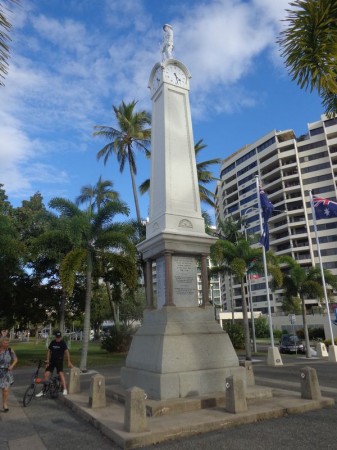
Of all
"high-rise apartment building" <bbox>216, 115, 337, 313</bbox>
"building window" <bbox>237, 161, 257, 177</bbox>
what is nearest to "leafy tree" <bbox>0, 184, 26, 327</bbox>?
"high-rise apartment building" <bbox>216, 115, 337, 313</bbox>

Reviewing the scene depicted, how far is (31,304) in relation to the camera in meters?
26.9

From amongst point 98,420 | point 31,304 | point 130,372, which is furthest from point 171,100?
point 31,304

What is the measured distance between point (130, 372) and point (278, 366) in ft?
43.6

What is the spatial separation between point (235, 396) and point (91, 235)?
44.0ft

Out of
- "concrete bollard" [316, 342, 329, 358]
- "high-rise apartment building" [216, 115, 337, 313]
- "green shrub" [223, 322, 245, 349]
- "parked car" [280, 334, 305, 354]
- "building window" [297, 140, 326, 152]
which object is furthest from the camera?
"building window" [297, 140, 326, 152]

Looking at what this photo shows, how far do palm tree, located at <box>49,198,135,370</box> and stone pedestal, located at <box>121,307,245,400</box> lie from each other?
8.54m

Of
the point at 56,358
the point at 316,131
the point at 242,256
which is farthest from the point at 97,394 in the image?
the point at 316,131

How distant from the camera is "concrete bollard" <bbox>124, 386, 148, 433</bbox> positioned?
245 inches

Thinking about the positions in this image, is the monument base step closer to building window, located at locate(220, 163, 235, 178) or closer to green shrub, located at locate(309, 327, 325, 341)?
green shrub, located at locate(309, 327, 325, 341)

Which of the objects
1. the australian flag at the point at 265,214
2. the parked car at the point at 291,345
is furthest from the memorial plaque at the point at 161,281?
the parked car at the point at 291,345

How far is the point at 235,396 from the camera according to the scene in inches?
291

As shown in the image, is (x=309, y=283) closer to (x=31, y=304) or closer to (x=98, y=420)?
(x=31, y=304)

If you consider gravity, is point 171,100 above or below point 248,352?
above

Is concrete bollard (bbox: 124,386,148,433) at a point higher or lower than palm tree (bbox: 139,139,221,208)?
lower
